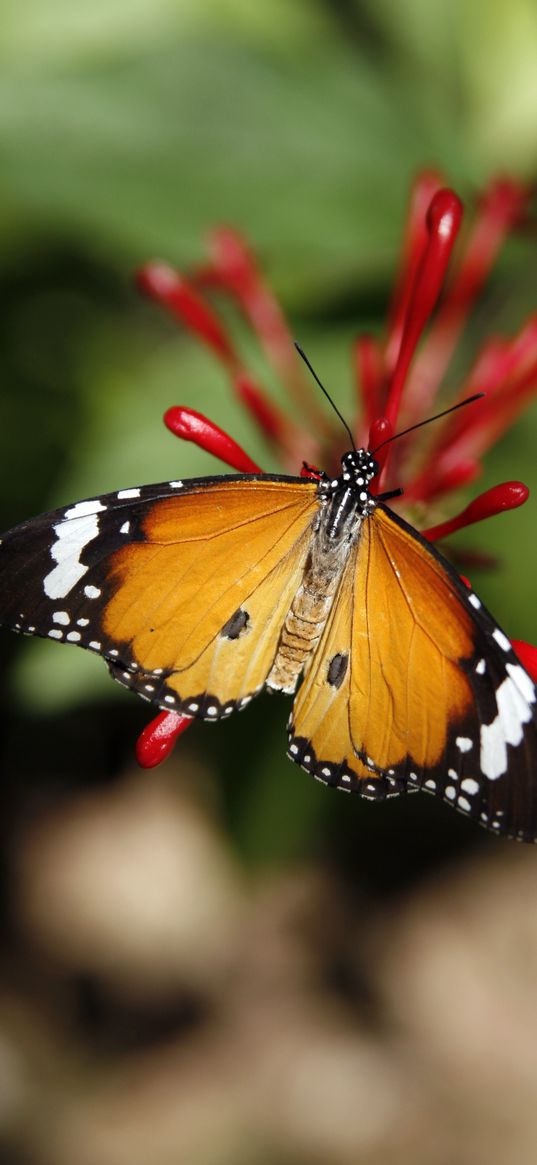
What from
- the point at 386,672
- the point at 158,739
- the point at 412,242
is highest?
the point at 412,242

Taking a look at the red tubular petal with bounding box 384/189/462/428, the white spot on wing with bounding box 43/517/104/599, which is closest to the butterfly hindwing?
the white spot on wing with bounding box 43/517/104/599

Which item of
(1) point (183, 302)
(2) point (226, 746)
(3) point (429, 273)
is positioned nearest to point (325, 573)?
(3) point (429, 273)

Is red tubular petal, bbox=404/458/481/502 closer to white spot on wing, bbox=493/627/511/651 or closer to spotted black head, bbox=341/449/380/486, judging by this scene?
spotted black head, bbox=341/449/380/486

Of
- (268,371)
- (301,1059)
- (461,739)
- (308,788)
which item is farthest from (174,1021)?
(461,739)

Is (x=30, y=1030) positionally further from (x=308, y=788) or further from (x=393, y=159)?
(x=393, y=159)

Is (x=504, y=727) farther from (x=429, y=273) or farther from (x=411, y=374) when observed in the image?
(x=411, y=374)

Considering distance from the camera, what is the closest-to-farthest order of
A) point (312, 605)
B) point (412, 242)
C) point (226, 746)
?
point (312, 605), point (412, 242), point (226, 746)
